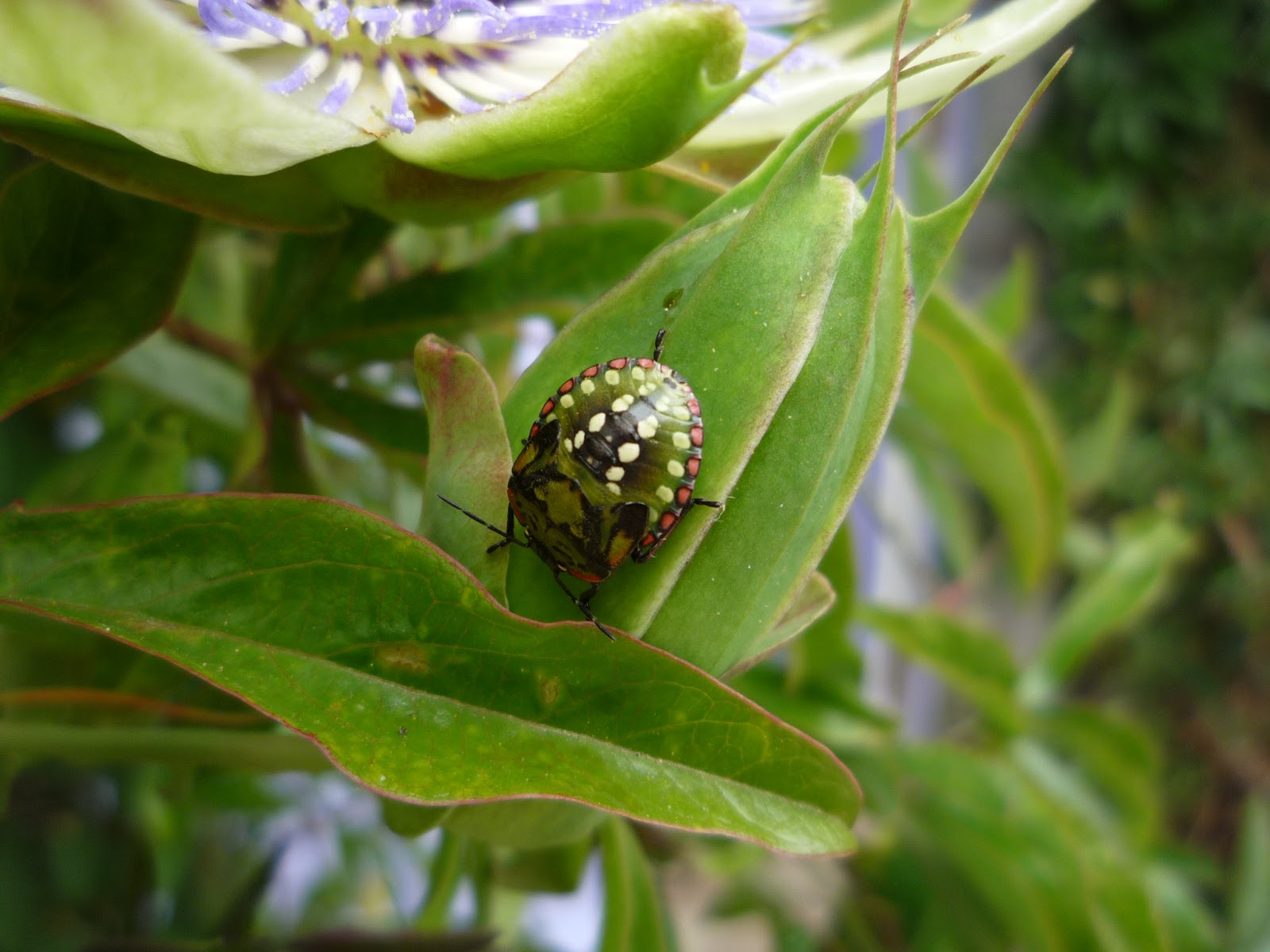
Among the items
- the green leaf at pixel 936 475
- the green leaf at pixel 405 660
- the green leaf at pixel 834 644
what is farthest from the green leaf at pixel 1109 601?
the green leaf at pixel 405 660

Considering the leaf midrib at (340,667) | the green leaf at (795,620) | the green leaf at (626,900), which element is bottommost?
the green leaf at (626,900)

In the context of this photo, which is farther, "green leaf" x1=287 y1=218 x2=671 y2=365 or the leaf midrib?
"green leaf" x1=287 y1=218 x2=671 y2=365

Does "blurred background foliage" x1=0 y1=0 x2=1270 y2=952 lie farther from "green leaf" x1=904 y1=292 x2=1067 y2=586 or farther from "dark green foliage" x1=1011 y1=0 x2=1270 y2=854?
"dark green foliage" x1=1011 y1=0 x2=1270 y2=854

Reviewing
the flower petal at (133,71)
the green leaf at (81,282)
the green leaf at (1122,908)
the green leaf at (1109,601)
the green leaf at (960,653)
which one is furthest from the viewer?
the green leaf at (1109,601)

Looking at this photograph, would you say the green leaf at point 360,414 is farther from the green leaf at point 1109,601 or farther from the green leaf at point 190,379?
the green leaf at point 1109,601

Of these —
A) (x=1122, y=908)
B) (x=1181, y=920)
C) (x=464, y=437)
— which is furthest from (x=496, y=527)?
(x=1181, y=920)

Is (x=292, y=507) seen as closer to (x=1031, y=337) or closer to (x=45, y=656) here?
(x=45, y=656)

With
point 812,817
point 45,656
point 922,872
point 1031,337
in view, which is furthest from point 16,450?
point 1031,337

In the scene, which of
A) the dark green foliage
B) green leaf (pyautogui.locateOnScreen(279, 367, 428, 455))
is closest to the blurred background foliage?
green leaf (pyautogui.locateOnScreen(279, 367, 428, 455))
